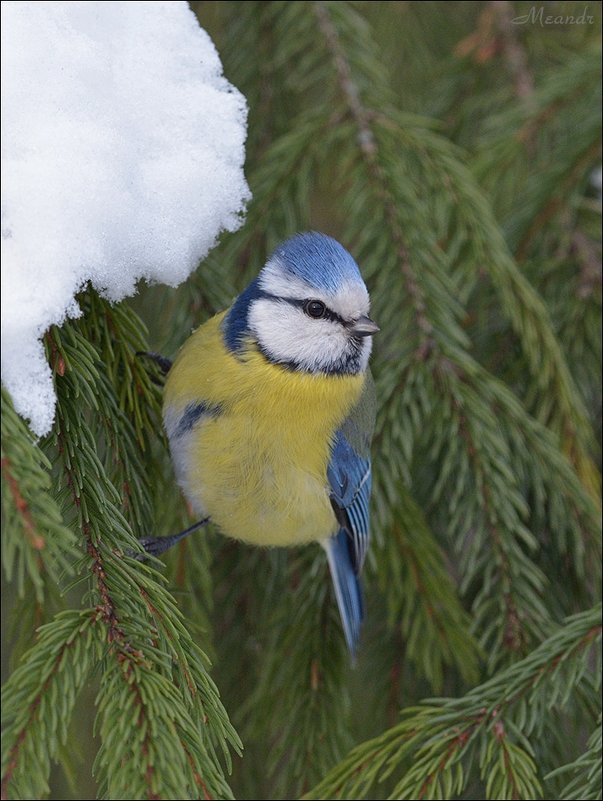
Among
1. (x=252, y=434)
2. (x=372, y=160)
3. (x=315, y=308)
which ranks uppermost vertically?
(x=372, y=160)

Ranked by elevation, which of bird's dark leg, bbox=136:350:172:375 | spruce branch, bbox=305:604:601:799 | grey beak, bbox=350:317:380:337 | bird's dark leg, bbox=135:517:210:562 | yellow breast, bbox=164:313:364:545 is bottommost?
spruce branch, bbox=305:604:601:799

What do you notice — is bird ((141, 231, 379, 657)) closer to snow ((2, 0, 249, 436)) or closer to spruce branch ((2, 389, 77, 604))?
snow ((2, 0, 249, 436))

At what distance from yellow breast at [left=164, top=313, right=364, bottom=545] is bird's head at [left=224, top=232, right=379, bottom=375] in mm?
19

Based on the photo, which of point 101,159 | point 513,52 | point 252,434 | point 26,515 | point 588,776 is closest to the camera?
point 26,515

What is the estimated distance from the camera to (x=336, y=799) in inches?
35.2

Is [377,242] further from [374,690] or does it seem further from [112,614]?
[112,614]

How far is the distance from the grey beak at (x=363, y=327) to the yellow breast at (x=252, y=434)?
0.22 feet

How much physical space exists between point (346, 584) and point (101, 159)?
667mm

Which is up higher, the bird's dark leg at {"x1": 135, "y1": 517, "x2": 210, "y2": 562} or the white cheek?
the white cheek

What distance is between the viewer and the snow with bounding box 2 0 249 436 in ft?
2.07

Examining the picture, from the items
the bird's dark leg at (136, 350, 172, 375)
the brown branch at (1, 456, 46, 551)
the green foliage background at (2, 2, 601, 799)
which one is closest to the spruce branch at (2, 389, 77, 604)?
the brown branch at (1, 456, 46, 551)

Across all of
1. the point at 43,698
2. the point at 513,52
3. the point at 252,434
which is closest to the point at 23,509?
the point at 43,698

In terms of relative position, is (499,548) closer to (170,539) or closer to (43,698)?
(170,539)

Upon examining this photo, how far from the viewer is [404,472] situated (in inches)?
44.9
